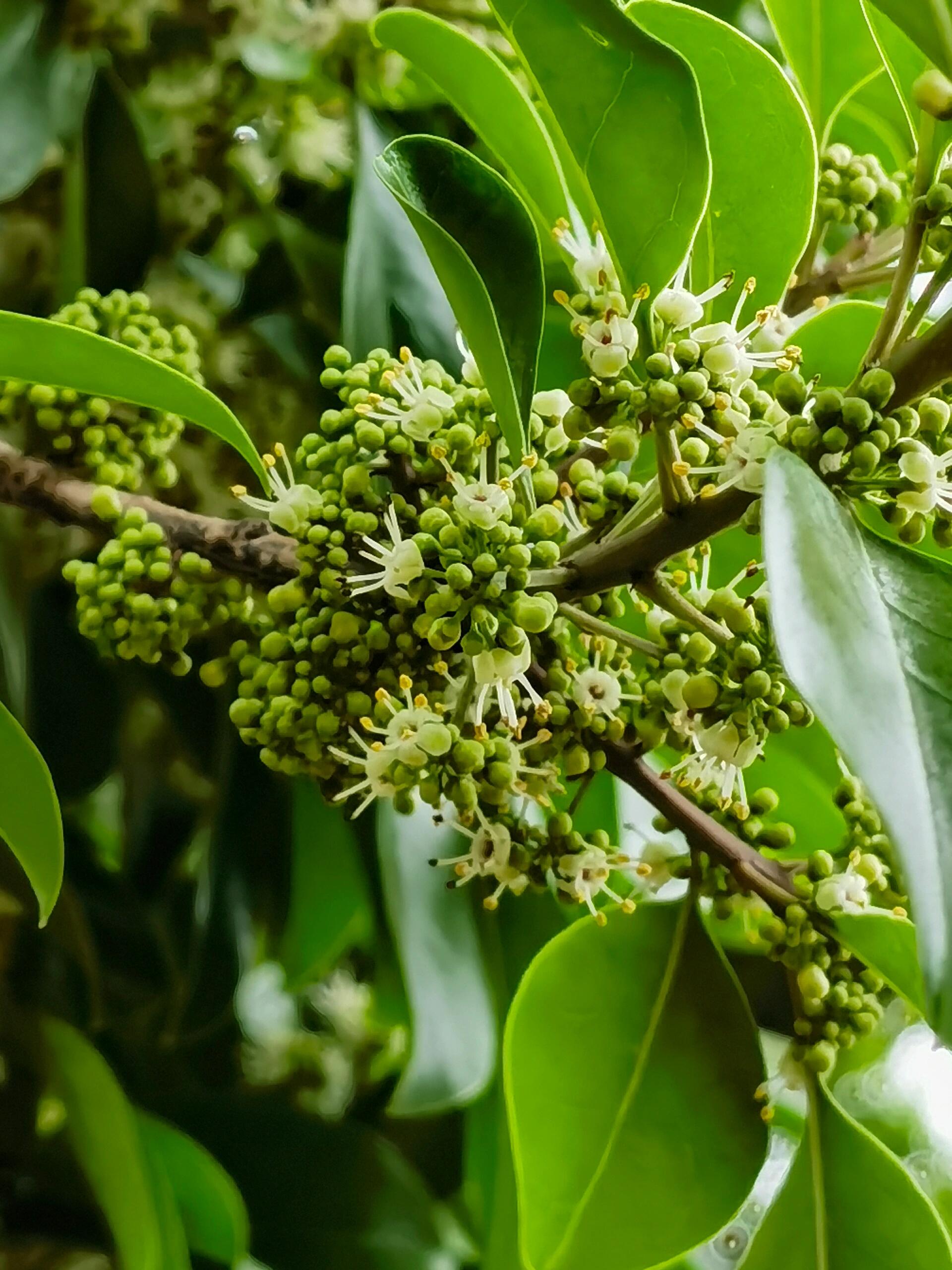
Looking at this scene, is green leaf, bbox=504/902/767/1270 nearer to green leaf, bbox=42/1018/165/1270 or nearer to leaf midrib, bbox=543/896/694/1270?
leaf midrib, bbox=543/896/694/1270

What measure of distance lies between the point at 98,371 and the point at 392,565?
0.52 ft

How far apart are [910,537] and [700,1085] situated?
0.33m

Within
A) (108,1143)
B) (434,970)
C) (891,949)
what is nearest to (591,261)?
(891,949)

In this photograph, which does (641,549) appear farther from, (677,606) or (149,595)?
(149,595)

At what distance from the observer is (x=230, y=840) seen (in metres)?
0.89

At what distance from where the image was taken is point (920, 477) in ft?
1.36

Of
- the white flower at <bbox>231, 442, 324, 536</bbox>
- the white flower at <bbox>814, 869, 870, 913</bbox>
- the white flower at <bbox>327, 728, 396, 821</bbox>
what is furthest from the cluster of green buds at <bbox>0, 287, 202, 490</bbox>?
the white flower at <bbox>814, 869, 870, 913</bbox>

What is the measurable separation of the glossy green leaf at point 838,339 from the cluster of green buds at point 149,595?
0.32 meters

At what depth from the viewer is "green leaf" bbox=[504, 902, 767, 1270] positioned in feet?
1.86

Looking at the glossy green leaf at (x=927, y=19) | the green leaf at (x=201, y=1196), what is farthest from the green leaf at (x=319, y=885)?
the glossy green leaf at (x=927, y=19)

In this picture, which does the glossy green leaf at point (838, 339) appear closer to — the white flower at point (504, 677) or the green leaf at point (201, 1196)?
the white flower at point (504, 677)

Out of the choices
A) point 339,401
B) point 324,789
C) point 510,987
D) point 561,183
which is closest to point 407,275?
point 339,401

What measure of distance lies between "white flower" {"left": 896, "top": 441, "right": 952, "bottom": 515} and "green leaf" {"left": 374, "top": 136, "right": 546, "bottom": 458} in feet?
0.49

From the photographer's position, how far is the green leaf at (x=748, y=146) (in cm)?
54
